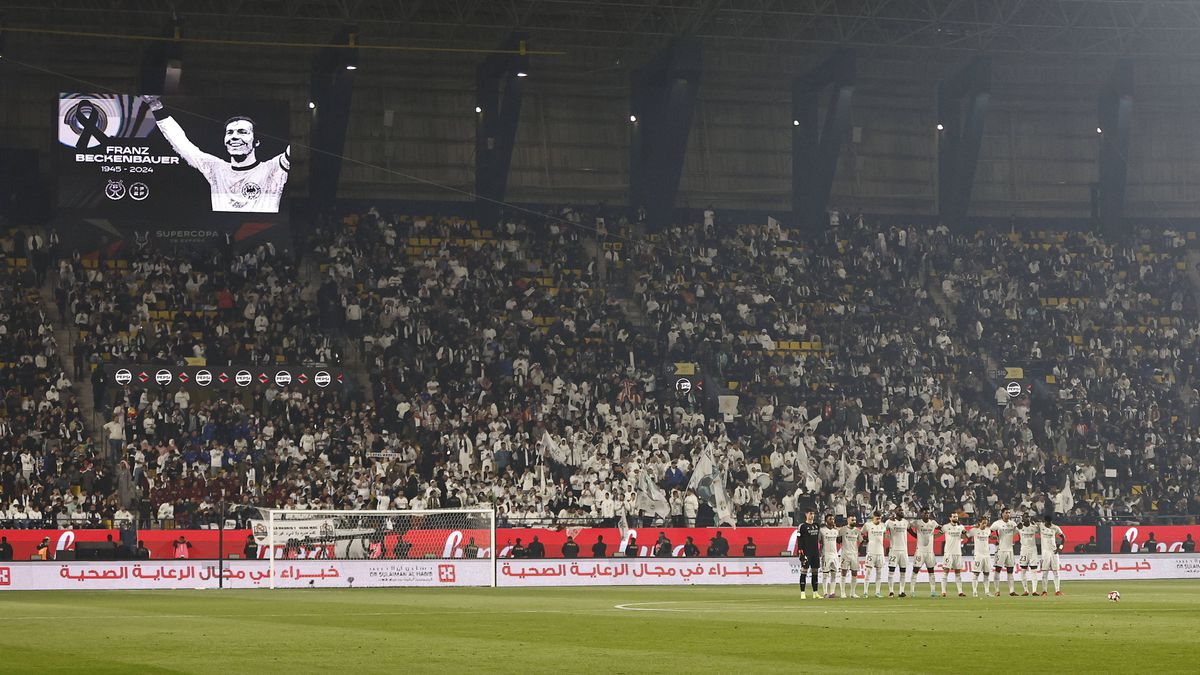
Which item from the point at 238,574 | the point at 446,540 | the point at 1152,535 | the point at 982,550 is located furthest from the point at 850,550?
the point at 1152,535

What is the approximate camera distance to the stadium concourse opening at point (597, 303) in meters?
41.9

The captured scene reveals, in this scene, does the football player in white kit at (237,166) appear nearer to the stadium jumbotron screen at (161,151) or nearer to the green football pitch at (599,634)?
the stadium jumbotron screen at (161,151)

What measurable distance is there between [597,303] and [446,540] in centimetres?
1711

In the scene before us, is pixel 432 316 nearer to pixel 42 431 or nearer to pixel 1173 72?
pixel 42 431

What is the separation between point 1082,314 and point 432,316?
77.5 ft

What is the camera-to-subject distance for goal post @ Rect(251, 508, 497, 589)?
40.6 meters

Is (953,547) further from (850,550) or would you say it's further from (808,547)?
(808,547)

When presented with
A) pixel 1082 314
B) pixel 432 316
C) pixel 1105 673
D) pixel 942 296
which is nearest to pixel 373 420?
pixel 432 316

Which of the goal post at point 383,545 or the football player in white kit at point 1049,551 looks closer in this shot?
the football player in white kit at point 1049,551

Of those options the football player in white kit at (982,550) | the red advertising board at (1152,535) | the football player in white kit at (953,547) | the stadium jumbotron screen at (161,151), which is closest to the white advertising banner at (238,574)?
the football player in white kit at (953,547)

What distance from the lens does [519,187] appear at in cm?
6241

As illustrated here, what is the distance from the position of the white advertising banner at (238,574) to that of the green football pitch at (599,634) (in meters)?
5.35

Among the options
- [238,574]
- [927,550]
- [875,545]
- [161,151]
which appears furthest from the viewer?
[161,151]

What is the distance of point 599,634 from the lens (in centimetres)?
2123
